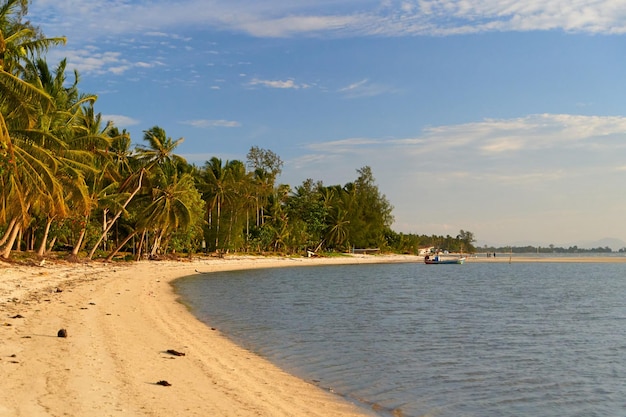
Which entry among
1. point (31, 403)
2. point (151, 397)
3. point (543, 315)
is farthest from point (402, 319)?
point (31, 403)

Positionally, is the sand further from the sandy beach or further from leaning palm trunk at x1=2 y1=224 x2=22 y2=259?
leaning palm trunk at x1=2 y1=224 x2=22 y2=259

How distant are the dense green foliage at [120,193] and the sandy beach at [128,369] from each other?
6.91 m

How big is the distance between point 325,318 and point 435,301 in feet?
36.5

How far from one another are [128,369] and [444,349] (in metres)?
9.50

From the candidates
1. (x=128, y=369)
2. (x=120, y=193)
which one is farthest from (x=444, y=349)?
(x=120, y=193)

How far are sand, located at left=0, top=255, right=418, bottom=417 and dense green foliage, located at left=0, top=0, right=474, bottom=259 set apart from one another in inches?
277

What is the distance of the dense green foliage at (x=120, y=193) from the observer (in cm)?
2328

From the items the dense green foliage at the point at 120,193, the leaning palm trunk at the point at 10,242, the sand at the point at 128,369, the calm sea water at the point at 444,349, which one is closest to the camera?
the sand at the point at 128,369

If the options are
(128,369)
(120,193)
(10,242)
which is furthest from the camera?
(120,193)

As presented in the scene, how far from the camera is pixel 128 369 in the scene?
32.2ft

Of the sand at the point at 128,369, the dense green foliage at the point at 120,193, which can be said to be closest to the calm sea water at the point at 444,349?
the sand at the point at 128,369

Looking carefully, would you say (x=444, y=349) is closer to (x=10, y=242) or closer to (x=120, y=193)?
(x=10, y=242)

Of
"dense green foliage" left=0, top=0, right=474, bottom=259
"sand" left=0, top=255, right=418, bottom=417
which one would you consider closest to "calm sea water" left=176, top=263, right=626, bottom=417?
"sand" left=0, top=255, right=418, bottom=417

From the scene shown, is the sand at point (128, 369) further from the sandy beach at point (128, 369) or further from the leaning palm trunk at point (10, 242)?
the leaning palm trunk at point (10, 242)
